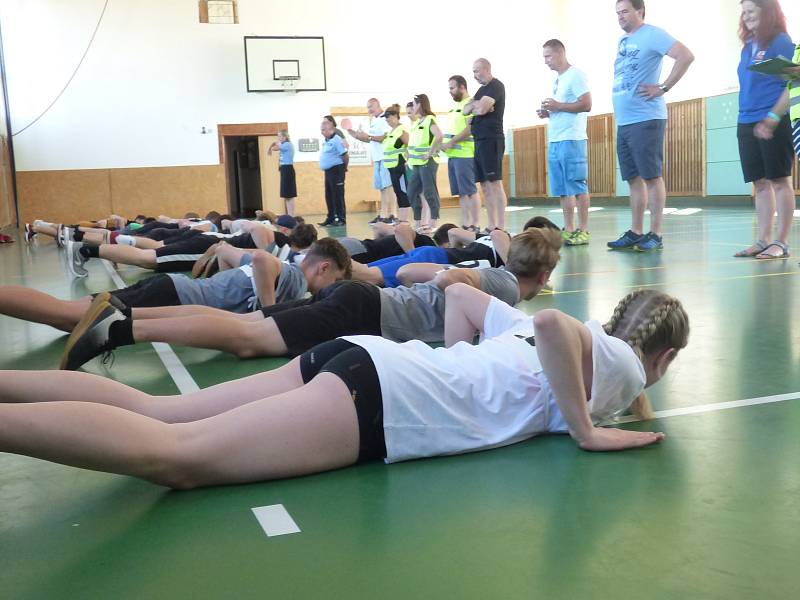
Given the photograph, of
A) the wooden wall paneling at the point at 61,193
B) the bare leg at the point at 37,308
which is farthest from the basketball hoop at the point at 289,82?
the bare leg at the point at 37,308

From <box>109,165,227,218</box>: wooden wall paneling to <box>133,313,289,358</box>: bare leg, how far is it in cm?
1474

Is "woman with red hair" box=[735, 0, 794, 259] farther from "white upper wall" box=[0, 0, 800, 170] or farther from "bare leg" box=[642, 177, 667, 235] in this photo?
"white upper wall" box=[0, 0, 800, 170]

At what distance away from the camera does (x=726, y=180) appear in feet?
42.0

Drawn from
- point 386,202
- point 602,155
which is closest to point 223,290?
point 386,202

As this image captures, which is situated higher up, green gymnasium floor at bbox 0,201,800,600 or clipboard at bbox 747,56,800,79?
clipboard at bbox 747,56,800,79

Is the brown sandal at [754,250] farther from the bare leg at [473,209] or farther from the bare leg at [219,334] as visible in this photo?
the bare leg at [219,334]

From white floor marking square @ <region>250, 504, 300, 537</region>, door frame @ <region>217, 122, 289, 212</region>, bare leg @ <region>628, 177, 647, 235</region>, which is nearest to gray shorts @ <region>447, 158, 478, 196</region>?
bare leg @ <region>628, 177, 647, 235</region>

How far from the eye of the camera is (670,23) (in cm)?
1430

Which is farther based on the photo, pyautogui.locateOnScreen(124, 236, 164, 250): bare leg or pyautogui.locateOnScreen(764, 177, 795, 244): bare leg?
pyautogui.locateOnScreen(124, 236, 164, 250): bare leg

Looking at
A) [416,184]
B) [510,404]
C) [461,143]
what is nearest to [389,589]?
[510,404]

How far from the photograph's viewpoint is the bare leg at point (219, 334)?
9.77 feet

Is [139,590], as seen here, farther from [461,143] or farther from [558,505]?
[461,143]

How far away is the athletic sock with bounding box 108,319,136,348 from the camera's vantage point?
2.87 meters

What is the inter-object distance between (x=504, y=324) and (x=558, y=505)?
0.78m
